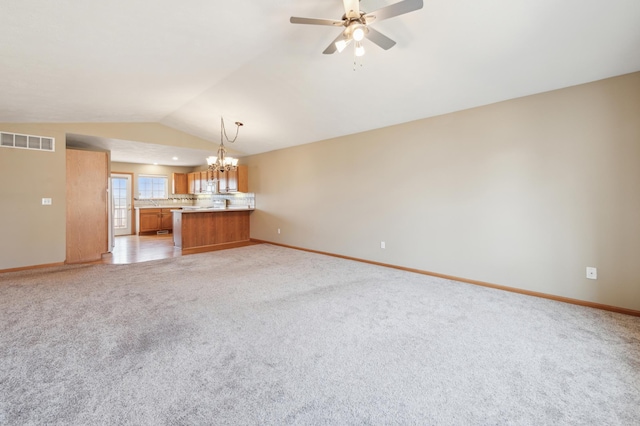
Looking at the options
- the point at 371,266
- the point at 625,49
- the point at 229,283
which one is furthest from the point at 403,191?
the point at 229,283

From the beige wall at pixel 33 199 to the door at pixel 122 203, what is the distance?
4184 mm

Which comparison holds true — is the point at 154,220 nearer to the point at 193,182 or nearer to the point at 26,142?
the point at 193,182

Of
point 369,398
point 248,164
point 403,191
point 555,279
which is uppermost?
point 248,164

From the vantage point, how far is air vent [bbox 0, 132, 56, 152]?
14.3 ft

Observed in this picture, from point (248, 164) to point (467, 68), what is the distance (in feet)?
19.6

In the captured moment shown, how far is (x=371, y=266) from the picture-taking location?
Answer: 4.82 metres

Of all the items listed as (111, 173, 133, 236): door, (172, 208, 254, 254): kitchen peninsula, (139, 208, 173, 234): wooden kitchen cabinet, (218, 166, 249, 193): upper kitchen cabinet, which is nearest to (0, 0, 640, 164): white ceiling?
(172, 208, 254, 254): kitchen peninsula

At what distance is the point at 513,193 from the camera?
11.4 feet

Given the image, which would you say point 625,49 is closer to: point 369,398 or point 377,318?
point 377,318

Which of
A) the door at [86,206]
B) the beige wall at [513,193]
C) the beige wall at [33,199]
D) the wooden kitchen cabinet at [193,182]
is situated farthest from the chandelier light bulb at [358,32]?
the wooden kitchen cabinet at [193,182]

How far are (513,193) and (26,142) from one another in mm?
7540

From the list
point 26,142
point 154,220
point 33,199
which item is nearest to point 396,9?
point 26,142

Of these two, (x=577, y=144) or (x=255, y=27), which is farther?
(x=577, y=144)

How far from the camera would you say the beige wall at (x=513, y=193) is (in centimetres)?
291
